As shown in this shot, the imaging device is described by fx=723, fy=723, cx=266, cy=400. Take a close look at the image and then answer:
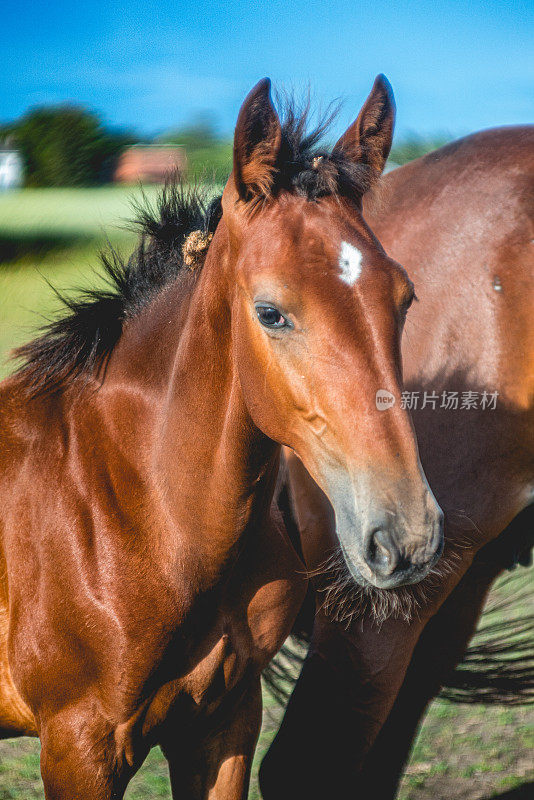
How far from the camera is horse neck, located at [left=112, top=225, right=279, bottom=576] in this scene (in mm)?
1914

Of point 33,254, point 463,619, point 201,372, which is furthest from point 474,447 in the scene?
point 33,254

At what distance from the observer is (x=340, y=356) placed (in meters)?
1.57

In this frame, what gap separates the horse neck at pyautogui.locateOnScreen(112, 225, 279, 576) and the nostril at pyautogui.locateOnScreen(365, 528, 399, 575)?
0.49 m

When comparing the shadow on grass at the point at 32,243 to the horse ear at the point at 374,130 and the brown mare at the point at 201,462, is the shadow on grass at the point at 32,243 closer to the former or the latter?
the brown mare at the point at 201,462

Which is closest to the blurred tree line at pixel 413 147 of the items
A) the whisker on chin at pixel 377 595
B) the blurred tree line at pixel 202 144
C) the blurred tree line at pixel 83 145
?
the blurred tree line at pixel 83 145

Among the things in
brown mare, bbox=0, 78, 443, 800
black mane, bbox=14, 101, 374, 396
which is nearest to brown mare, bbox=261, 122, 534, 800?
brown mare, bbox=0, 78, 443, 800

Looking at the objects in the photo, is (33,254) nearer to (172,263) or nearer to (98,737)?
(172,263)

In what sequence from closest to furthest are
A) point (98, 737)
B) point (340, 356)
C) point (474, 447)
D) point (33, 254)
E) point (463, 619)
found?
point (340, 356) → point (98, 737) → point (474, 447) → point (463, 619) → point (33, 254)

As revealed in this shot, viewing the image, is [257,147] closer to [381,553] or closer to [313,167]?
[313,167]

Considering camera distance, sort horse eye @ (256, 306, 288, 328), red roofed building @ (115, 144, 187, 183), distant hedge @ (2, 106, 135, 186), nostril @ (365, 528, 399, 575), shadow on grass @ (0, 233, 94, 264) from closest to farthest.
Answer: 1. nostril @ (365, 528, 399, 575)
2. horse eye @ (256, 306, 288, 328)
3. red roofed building @ (115, 144, 187, 183)
4. distant hedge @ (2, 106, 135, 186)
5. shadow on grass @ (0, 233, 94, 264)

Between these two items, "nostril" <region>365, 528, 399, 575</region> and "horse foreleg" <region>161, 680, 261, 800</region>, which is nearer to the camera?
"nostril" <region>365, 528, 399, 575</region>

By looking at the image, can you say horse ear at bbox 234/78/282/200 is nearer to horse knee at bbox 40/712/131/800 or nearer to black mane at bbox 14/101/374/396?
black mane at bbox 14/101/374/396

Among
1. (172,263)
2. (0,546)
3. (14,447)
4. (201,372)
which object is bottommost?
(0,546)

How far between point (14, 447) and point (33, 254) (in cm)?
263
